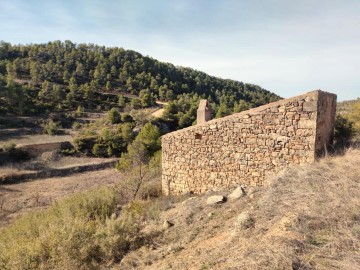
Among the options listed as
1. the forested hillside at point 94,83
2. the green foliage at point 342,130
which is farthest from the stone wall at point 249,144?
the forested hillside at point 94,83

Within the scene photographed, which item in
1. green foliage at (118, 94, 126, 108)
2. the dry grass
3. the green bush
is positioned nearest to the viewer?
the green bush

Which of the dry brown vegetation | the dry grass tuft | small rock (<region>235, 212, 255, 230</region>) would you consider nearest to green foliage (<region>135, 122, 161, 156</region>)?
the dry brown vegetation

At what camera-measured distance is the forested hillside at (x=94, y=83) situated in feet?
142

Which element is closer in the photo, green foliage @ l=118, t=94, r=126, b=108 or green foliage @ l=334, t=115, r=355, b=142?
green foliage @ l=334, t=115, r=355, b=142

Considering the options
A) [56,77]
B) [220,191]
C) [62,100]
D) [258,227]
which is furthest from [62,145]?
[258,227]

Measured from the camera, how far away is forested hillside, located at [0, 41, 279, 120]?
4328 cm

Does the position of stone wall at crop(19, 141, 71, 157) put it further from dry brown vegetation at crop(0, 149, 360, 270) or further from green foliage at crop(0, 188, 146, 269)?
green foliage at crop(0, 188, 146, 269)

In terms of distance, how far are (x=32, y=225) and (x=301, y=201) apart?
6044mm

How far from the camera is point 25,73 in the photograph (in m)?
55.9

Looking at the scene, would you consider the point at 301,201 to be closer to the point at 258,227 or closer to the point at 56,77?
the point at 258,227

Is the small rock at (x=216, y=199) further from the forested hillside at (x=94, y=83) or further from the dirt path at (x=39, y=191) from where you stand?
the forested hillside at (x=94, y=83)

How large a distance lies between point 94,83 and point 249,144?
165 ft

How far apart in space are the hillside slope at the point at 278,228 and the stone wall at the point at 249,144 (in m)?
0.65

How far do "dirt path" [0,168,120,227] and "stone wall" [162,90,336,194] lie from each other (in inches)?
395
